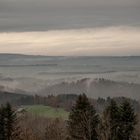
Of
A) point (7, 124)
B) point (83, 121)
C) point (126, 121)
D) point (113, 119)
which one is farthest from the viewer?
point (113, 119)

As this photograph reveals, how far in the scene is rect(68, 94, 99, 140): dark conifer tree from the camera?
66000mm

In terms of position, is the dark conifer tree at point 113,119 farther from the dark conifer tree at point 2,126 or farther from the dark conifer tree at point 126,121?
the dark conifer tree at point 2,126

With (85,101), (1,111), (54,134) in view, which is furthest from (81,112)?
(54,134)

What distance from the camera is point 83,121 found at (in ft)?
218

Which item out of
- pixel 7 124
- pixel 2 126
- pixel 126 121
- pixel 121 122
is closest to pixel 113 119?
pixel 121 122

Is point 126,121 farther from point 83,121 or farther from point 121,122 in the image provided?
point 83,121

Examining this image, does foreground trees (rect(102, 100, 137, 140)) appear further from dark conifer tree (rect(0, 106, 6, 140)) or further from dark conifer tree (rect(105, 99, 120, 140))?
dark conifer tree (rect(0, 106, 6, 140))

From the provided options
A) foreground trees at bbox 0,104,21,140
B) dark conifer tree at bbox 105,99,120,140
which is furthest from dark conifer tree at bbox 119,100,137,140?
foreground trees at bbox 0,104,21,140

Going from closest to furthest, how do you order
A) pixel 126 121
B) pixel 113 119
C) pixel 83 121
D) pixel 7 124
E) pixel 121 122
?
pixel 83 121
pixel 7 124
pixel 126 121
pixel 121 122
pixel 113 119

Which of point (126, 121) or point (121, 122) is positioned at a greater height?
point (126, 121)

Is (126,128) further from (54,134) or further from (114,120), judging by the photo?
(54,134)

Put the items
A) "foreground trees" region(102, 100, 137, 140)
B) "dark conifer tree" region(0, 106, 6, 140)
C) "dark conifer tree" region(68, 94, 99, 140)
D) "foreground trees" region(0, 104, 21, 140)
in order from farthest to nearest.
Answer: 1. "foreground trees" region(0, 104, 21, 140)
2. "foreground trees" region(102, 100, 137, 140)
3. "dark conifer tree" region(0, 106, 6, 140)
4. "dark conifer tree" region(68, 94, 99, 140)

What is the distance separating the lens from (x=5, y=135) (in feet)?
219

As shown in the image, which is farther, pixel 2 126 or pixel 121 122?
pixel 121 122
